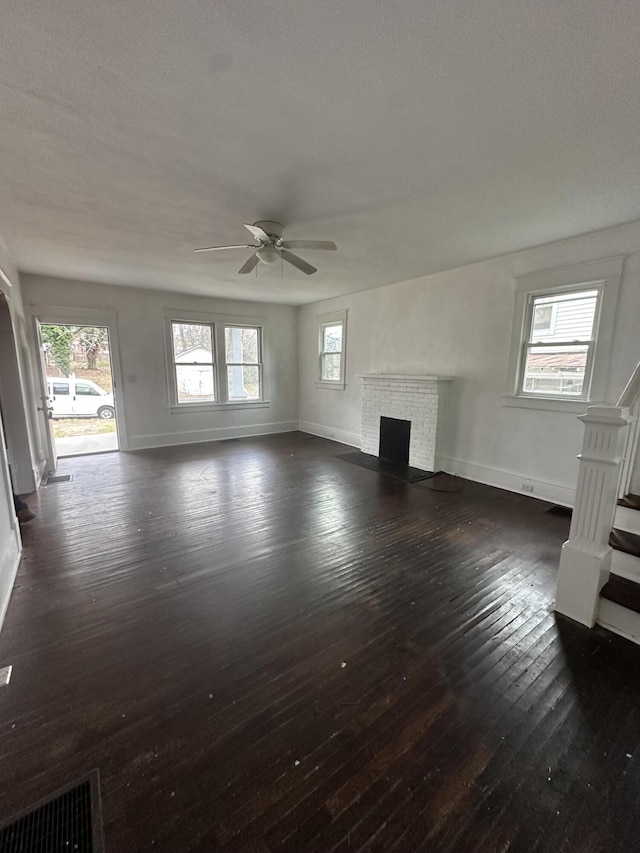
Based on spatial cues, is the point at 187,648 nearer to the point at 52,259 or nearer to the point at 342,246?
the point at 342,246

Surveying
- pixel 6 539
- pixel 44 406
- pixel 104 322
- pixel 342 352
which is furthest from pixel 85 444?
pixel 342 352

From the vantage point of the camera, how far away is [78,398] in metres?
7.71

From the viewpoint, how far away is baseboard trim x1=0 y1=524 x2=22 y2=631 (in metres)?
2.19

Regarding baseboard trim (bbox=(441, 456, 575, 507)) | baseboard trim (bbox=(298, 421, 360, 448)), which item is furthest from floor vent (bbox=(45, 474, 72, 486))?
baseboard trim (bbox=(441, 456, 575, 507))

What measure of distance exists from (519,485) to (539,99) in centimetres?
368

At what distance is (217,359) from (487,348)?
476cm

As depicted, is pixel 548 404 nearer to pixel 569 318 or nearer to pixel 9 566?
pixel 569 318

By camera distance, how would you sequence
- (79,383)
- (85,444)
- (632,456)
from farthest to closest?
(79,383) < (85,444) < (632,456)

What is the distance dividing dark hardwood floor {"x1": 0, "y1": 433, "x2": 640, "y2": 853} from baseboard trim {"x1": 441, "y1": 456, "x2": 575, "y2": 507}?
0.75 metres

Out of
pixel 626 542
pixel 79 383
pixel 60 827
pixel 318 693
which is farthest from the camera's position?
pixel 79 383

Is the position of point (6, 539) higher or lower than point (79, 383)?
lower

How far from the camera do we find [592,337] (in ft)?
11.6

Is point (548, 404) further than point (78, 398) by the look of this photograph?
No

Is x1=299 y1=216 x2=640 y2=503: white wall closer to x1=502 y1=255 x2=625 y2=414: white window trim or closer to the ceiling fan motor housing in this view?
x1=502 y1=255 x2=625 y2=414: white window trim
